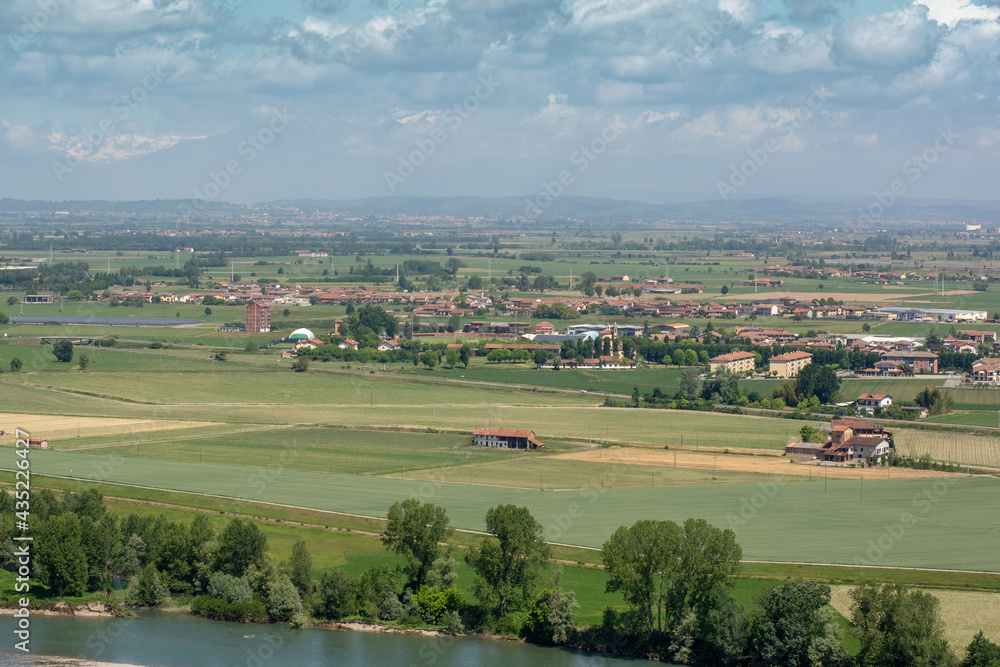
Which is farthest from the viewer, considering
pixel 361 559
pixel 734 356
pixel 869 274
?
pixel 869 274

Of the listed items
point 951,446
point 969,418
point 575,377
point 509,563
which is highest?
point 575,377

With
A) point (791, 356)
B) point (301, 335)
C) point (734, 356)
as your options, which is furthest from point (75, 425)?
point (791, 356)

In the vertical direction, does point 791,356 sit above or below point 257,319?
below

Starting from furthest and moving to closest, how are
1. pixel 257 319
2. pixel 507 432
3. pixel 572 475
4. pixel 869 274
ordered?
1. pixel 869 274
2. pixel 257 319
3. pixel 507 432
4. pixel 572 475

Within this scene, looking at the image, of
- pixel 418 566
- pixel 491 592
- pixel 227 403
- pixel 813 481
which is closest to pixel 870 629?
pixel 491 592

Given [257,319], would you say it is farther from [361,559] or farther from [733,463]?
[361,559]

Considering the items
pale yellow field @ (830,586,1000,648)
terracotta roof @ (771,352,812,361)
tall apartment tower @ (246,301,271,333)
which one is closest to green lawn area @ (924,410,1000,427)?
terracotta roof @ (771,352,812,361)
